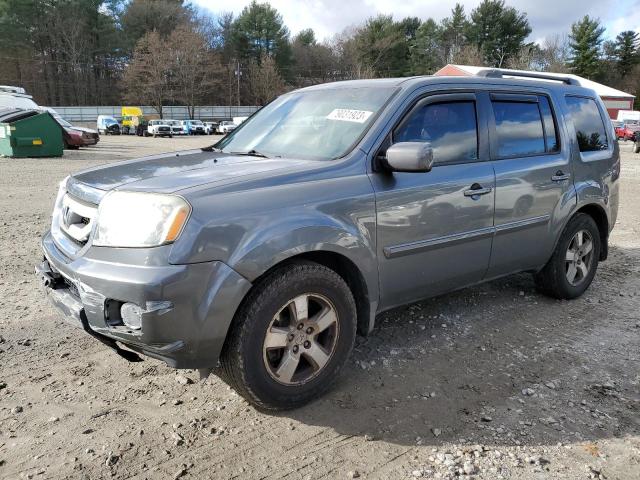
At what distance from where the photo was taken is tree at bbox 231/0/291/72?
78.8 m

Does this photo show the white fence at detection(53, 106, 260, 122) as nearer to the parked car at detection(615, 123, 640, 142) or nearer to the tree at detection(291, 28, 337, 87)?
the tree at detection(291, 28, 337, 87)

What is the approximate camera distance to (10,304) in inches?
181

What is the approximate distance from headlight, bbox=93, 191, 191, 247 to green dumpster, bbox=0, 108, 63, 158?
59.9ft

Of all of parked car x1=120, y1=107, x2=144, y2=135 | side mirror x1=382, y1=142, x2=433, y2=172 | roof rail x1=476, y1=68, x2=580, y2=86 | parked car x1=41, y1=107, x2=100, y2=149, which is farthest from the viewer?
parked car x1=120, y1=107, x2=144, y2=135

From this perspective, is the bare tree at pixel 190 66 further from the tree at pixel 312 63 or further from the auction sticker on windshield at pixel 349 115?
the auction sticker on windshield at pixel 349 115

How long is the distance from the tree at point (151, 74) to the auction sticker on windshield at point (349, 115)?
225ft

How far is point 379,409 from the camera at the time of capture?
10.3ft

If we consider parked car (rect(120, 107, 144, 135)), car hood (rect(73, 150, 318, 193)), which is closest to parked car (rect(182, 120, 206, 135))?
parked car (rect(120, 107, 144, 135))

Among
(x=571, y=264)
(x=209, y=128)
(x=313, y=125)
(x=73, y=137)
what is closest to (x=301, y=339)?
(x=313, y=125)

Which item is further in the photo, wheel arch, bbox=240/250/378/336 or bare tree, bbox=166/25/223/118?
bare tree, bbox=166/25/223/118

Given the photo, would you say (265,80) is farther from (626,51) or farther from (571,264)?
(571,264)

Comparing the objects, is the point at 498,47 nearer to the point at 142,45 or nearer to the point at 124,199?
the point at 142,45

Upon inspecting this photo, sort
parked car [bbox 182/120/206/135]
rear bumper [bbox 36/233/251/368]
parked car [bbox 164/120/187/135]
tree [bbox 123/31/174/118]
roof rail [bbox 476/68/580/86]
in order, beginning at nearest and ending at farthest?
1. rear bumper [bbox 36/233/251/368]
2. roof rail [bbox 476/68/580/86]
3. parked car [bbox 164/120/187/135]
4. parked car [bbox 182/120/206/135]
5. tree [bbox 123/31/174/118]

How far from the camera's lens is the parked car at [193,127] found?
5283cm
